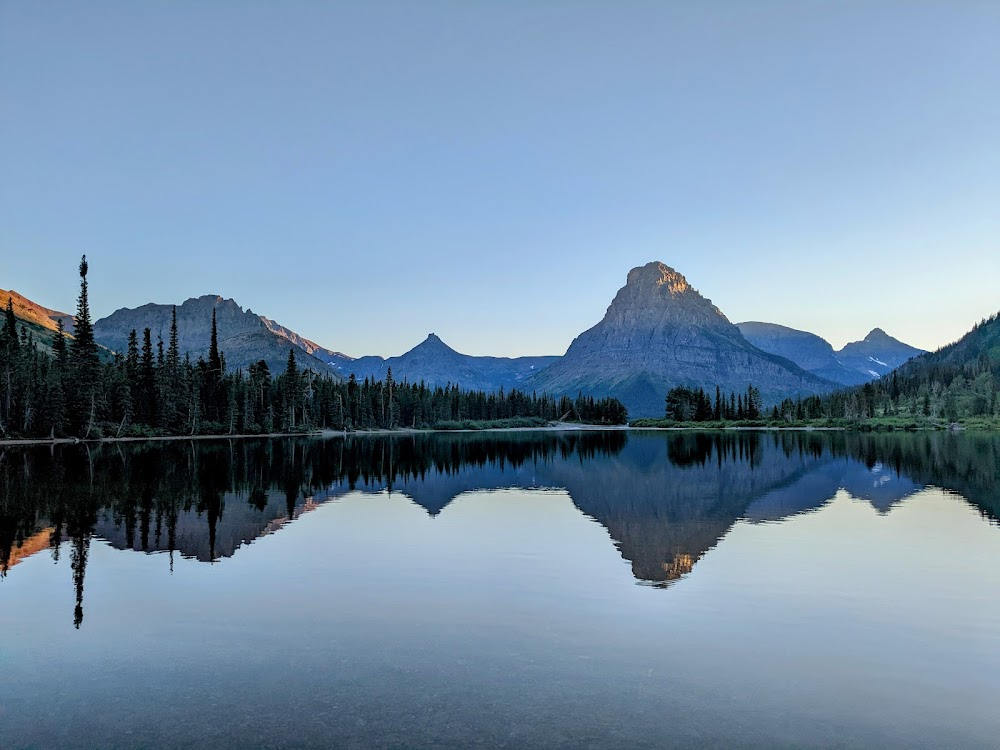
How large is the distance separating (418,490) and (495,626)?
40.8 m

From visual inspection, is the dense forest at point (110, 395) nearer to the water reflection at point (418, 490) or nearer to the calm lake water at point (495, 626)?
the water reflection at point (418, 490)

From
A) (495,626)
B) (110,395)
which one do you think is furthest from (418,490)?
(110,395)

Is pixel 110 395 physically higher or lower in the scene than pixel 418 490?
higher

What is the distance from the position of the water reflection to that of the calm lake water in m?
0.47

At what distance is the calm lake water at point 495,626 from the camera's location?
1377cm

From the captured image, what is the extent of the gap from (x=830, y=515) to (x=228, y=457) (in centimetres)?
7745

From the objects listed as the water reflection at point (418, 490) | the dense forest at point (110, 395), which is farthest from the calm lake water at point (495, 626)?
the dense forest at point (110, 395)

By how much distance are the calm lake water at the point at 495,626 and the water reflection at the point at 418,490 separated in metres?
0.47

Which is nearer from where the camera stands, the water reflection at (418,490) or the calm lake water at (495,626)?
the calm lake water at (495,626)

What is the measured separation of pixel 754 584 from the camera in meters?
26.0

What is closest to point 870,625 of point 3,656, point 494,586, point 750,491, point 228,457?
point 494,586

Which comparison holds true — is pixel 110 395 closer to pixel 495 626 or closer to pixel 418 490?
pixel 418 490

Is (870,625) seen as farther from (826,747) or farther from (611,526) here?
(611,526)

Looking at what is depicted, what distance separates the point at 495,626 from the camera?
2039 centimetres
